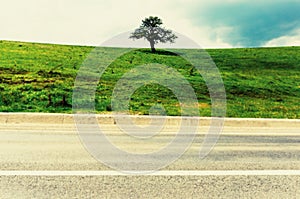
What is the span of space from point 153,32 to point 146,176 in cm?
4127

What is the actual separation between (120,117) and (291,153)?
4907 millimetres

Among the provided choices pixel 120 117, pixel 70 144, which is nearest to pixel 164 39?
pixel 120 117

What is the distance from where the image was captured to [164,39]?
4622cm

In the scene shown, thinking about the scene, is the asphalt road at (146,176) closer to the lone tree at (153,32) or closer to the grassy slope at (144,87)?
the grassy slope at (144,87)

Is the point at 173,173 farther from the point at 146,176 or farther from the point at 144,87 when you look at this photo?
the point at 144,87

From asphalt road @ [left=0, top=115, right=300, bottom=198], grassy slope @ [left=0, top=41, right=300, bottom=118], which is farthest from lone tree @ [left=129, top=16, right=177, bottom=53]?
asphalt road @ [left=0, top=115, right=300, bottom=198]

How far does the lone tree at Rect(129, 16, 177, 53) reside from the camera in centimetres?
4458

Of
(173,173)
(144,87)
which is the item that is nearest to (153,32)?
(144,87)

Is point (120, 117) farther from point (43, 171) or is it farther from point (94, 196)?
point (94, 196)

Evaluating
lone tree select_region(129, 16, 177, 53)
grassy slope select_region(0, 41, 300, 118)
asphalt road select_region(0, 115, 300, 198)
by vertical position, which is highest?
lone tree select_region(129, 16, 177, 53)

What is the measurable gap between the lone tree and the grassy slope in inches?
471

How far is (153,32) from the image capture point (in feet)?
150

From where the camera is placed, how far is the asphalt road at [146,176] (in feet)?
15.0

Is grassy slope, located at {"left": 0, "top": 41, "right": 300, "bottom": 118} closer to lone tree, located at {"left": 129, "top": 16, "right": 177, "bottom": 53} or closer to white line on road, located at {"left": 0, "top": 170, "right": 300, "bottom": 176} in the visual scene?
white line on road, located at {"left": 0, "top": 170, "right": 300, "bottom": 176}
